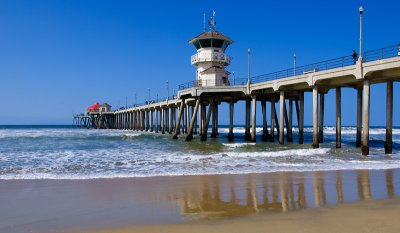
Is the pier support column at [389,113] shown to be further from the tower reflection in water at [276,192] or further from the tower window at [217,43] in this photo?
the tower window at [217,43]

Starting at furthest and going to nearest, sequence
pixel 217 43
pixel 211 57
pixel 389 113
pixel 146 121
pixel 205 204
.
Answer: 1. pixel 146 121
2. pixel 217 43
3. pixel 211 57
4. pixel 389 113
5. pixel 205 204

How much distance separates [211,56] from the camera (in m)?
37.2

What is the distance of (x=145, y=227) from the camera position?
5465 mm

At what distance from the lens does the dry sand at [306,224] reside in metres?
5.18

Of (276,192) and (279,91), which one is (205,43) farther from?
(276,192)

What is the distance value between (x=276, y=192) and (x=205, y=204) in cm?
195

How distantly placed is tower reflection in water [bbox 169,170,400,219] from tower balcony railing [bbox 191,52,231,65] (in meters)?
26.8

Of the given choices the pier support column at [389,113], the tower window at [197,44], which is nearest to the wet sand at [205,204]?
the pier support column at [389,113]

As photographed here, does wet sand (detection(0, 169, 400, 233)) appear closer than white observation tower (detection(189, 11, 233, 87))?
Yes

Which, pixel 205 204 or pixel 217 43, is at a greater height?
pixel 217 43

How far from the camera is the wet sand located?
5547 mm

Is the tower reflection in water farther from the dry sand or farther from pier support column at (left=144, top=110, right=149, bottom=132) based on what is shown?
pier support column at (left=144, top=110, right=149, bottom=132)

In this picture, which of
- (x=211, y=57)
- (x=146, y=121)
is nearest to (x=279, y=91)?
(x=211, y=57)

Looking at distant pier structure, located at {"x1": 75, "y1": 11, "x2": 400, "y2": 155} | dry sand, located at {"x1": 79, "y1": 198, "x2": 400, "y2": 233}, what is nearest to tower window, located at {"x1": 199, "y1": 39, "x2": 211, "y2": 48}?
distant pier structure, located at {"x1": 75, "y1": 11, "x2": 400, "y2": 155}
